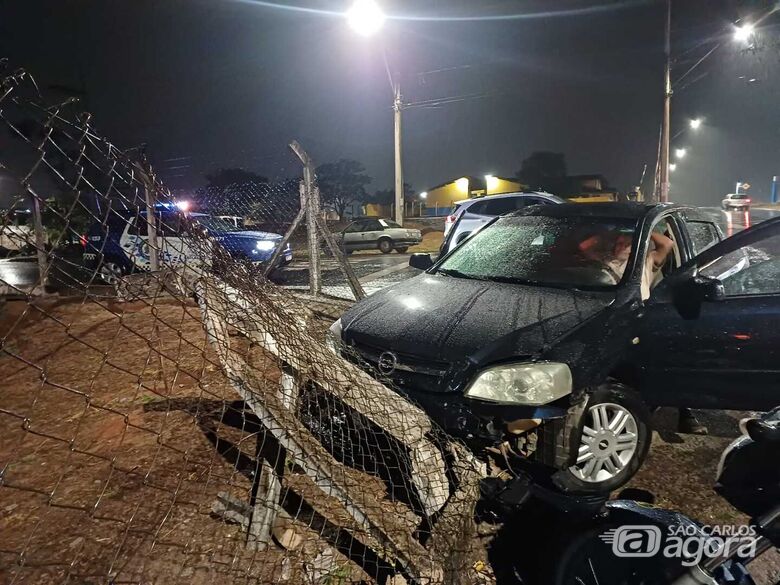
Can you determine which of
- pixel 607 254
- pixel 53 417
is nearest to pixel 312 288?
pixel 53 417

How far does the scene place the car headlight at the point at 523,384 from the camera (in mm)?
2406

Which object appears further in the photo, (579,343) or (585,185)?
(585,185)

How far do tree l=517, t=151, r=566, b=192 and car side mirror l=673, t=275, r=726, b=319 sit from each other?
52.7 m

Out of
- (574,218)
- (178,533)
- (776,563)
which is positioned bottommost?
(776,563)

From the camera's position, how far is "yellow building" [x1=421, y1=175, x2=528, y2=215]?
45728mm

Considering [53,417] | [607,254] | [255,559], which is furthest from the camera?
[607,254]

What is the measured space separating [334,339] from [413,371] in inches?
29.2

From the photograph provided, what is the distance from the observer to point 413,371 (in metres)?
2.63

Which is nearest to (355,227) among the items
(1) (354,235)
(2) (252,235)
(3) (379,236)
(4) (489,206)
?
(1) (354,235)

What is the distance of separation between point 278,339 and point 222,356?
0.34 meters

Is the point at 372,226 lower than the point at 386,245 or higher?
higher

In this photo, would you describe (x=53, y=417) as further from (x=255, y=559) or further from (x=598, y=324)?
(x=598, y=324)

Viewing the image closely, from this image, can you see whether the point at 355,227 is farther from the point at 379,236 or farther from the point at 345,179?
the point at 345,179

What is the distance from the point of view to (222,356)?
2199mm
